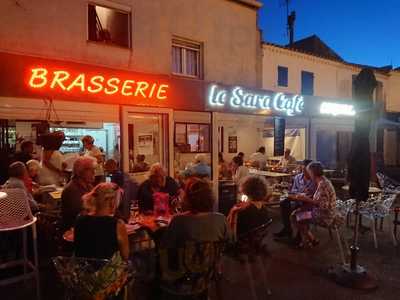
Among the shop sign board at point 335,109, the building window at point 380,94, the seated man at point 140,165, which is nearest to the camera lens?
the seated man at point 140,165

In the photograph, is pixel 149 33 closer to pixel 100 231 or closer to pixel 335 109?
pixel 100 231

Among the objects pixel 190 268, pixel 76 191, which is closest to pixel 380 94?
pixel 76 191

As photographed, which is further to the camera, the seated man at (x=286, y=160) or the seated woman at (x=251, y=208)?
the seated man at (x=286, y=160)

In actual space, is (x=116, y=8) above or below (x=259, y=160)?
above

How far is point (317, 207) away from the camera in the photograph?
5.34 metres

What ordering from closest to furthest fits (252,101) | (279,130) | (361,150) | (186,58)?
(361,150)
(252,101)
(186,58)
(279,130)

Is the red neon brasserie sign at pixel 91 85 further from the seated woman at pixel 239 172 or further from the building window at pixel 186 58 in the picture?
the seated woman at pixel 239 172

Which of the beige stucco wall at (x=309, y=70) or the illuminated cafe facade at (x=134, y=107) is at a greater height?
the beige stucco wall at (x=309, y=70)

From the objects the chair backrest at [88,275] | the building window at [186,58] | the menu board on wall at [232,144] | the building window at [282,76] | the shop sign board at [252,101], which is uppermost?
the building window at [282,76]

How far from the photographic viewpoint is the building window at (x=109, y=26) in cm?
699

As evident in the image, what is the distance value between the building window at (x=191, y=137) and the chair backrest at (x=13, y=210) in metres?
5.60

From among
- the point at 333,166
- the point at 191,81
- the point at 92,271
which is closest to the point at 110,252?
the point at 92,271

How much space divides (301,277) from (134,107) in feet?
13.4

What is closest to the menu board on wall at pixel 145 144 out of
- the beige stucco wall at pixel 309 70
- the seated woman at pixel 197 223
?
the seated woman at pixel 197 223
